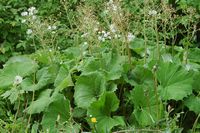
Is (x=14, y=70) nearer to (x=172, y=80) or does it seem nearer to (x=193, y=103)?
(x=172, y=80)

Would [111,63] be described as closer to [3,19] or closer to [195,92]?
[195,92]

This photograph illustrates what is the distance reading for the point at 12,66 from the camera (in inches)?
154

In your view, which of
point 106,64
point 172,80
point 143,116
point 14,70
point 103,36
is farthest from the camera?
point 103,36

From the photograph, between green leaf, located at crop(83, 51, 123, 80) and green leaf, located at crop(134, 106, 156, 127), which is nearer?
green leaf, located at crop(134, 106, 156, 127)

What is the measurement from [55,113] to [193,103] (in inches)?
39.2

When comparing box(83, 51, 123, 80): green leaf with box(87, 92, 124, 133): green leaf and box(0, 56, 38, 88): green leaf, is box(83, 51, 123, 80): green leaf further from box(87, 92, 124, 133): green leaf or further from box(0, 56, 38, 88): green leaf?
box(0, 56, 38, 88): green leaf

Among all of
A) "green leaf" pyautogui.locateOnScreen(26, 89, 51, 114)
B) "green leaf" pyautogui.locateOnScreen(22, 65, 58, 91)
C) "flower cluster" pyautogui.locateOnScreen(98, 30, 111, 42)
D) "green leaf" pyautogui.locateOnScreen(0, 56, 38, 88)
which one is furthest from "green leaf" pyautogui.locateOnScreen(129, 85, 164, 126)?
"green leaf" pyautogui.locateOnScreen(0, 56, 38, 88)

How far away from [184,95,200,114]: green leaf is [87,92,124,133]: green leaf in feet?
1.62

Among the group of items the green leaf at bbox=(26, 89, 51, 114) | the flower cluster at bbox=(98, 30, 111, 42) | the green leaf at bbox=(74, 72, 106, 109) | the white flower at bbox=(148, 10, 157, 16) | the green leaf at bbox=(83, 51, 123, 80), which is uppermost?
the white flower at bbox=(148, 10, 157, 16)

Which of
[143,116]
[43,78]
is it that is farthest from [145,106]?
[43,78]

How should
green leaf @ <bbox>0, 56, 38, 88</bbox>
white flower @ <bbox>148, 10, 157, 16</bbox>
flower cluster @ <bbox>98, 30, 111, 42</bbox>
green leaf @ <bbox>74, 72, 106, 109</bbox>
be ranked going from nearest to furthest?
1. green leaf @ <bbox>74, 72, 106, 109</bbox>
2. white flower @ <bbox>148, 10, 157, 16</bbox>
3. green leaf @ <bbox>0, 56, 38, 88</bbox>
4. flower cluster @ <bbox>98, 30, 111, 42</bbox>

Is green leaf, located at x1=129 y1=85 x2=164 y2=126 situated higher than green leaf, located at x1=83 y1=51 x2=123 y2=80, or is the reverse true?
green leaf, located at x1=83 y1=51 x2=123 y2=80

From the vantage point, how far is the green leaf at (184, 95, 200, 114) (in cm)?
333

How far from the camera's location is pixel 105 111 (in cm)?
335
